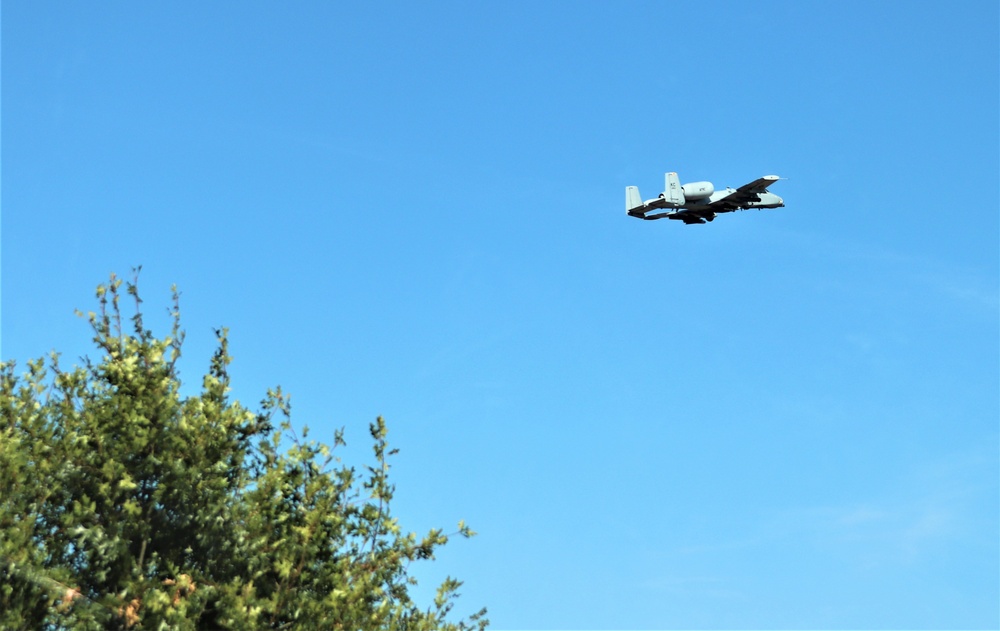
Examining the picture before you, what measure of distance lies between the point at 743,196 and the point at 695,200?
320 centimetres

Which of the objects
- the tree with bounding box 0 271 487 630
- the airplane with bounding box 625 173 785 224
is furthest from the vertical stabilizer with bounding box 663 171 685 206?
the tree with bounding box 0 271 487 630

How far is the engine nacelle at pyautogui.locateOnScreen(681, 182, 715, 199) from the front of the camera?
58.6m

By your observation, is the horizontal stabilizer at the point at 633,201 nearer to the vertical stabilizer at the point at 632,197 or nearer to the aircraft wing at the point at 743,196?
the vertical stabilizer at the point at 632,197

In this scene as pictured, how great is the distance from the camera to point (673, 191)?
58.4m

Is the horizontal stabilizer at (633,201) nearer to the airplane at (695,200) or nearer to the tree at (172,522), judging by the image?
the airplane at (695,200)

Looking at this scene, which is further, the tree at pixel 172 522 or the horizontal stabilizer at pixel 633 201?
the horizontal stabilizer at pixel 633 201

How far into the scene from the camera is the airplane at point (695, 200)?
5847 cm

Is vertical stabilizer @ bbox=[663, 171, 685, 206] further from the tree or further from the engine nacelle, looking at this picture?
the tree

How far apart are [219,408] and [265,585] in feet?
13.0

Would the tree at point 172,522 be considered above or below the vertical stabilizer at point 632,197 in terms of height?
below

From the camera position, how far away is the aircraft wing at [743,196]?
6000cm

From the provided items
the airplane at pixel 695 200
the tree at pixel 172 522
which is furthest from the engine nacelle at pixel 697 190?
the tree at pixel 172 522

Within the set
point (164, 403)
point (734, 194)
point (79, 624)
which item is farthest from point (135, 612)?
point (734, 194)

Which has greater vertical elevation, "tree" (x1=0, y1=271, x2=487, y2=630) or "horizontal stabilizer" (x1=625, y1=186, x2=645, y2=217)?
"horizontal stabilizer" (x1=625, y1=186, x2=645, y2=217)
